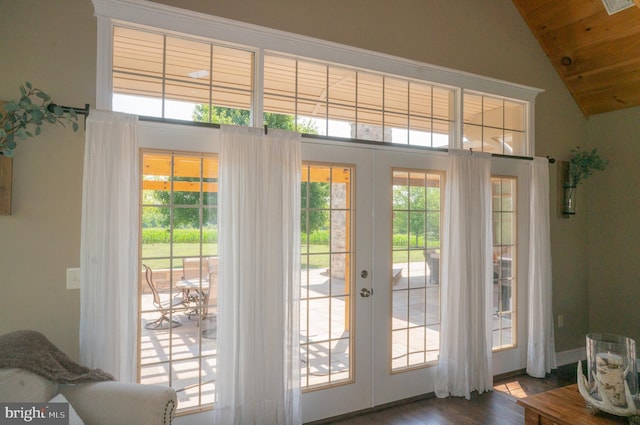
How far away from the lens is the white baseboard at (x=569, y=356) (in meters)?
4.07

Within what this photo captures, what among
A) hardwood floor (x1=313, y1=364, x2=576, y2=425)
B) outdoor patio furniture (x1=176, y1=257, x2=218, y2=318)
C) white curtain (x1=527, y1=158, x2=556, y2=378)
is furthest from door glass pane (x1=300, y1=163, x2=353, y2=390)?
white curtain (x1=527, y1=158, x2=556, y2=378)

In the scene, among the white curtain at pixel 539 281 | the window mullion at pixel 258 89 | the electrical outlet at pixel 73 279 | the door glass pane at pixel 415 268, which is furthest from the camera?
the white curtain at pixel 539 281

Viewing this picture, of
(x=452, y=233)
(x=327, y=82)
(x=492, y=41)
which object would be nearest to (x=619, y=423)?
(x=452, y=233)

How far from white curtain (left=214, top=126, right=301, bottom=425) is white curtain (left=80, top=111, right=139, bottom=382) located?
516mm

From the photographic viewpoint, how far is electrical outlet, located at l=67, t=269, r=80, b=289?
2.21 m

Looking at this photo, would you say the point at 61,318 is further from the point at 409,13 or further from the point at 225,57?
the point at 409,13

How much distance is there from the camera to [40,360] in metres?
1.81

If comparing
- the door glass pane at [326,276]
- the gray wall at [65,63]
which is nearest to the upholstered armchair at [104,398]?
the gray wall at [65,63]

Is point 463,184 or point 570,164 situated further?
point 570,164

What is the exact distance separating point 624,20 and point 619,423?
3.37 meters

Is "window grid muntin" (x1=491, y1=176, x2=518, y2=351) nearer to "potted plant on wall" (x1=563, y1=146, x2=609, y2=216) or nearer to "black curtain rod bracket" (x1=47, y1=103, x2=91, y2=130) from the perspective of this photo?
"potted plant on wall" (x1=563, y1=146, x2=609, y2=216)

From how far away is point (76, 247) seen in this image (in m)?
2.24

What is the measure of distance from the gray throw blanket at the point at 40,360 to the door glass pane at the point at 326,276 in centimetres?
137

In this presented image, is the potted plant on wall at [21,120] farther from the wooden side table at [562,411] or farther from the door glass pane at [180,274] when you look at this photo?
the wooden side table at [562,411]
